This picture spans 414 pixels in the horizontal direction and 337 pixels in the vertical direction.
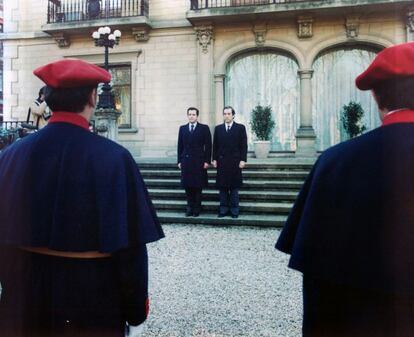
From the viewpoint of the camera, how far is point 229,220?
730 cm

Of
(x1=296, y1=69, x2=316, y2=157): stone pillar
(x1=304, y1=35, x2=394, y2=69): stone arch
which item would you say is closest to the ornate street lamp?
(x1=296, y1=69, x2=316, y2=157): stone pillar

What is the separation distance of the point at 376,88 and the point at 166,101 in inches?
487

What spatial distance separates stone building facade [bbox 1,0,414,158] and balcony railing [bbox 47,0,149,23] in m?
0.04

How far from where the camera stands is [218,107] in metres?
13.5

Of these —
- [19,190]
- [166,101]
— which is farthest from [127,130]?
[19,190]

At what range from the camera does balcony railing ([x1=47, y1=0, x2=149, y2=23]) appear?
1439 cm

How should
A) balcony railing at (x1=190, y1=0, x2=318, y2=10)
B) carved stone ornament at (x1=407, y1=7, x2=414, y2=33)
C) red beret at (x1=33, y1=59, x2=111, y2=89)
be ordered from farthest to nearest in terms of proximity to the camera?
balcony railing at (x1=190, y1=0, x2=318, y2=10) → carved stone ornament at (x1=407, y1=7, x2=414, y2=33) → red beret at (x1=33, y1=59, x2=111, y2=89)

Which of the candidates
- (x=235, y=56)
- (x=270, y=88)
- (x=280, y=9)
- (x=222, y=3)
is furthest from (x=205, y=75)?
(x=280, y=9)

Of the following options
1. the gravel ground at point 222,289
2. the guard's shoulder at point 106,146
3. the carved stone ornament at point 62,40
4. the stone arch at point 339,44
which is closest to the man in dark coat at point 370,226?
the guard's shoulder at point 106,146

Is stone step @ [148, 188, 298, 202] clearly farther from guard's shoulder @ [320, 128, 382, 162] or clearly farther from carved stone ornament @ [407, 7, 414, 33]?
carved stone ornament @ [407, 7, 414, 33]

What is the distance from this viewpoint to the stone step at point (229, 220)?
723 centimetres

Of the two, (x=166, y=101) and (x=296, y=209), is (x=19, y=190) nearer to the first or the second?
(x=296, y=209)

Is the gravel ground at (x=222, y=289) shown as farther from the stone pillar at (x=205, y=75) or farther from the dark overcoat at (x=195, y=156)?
the stone pillar at (x=205, y=75)

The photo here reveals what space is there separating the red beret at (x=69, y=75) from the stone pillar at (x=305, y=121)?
11.6 meters
